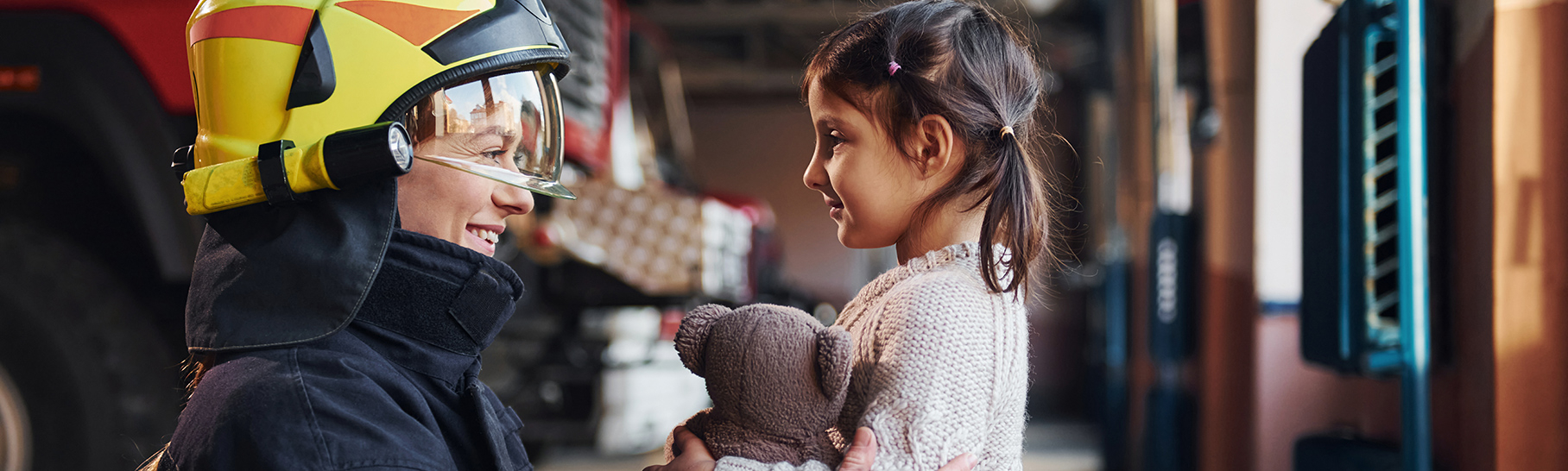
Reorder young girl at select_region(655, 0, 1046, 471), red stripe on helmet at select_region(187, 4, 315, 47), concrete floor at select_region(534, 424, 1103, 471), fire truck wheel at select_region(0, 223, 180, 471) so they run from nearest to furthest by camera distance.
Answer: red stripe on helmet at select_region(187, 4, 315, 47) → young girl at select_region(655, 0, 1046, 471) → fire truck wheel at select_region(0, 223, 180, 471) → concrete floor at select_region(534, 424, 1103, 471)

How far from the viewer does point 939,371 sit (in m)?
1.08

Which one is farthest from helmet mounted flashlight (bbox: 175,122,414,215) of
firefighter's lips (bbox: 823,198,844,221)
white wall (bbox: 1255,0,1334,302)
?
white wall (bbox: 1255,0,1334,302)

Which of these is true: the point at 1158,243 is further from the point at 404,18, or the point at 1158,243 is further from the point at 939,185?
the point at 404,18

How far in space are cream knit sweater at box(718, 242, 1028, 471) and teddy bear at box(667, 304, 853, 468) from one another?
3cm

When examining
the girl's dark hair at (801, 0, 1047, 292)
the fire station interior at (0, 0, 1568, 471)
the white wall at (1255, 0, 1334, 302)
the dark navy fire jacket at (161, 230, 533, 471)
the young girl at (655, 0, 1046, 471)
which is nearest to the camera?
the dark navy fire jacket at (161, 230, 533, 471)

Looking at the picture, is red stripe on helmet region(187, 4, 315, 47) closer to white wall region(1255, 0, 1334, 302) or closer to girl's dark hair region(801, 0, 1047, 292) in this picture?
girl's dark hair region(801, 0, 1047, 292)

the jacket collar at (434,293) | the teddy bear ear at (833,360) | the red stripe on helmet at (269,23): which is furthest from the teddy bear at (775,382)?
the red stripe on helmet at (269,23)

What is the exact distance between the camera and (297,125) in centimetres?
102

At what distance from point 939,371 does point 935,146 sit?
324 mm

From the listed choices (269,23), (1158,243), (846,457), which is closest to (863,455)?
(846,457)

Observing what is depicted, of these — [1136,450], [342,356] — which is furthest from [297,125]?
[1136,450]

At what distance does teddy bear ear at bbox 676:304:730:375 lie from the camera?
1.11 metres

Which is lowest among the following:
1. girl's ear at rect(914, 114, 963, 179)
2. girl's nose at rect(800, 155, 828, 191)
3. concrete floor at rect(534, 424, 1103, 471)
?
concrete floor at rect(534, 424, 1103, 471)

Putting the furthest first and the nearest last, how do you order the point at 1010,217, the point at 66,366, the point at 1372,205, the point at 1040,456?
the point at 1040,456, the point at 66,366, the point at 1372,205, the point at 1010,217
